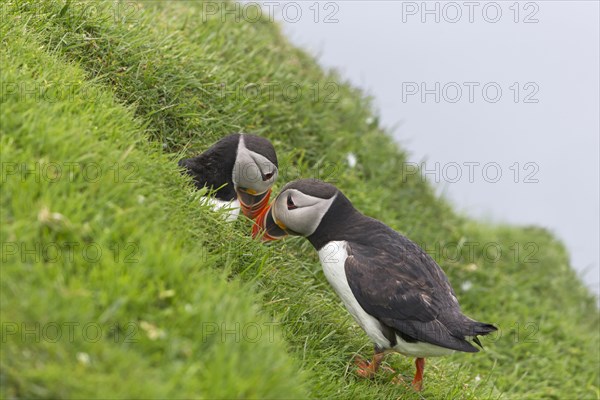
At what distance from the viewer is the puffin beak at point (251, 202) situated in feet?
19.3

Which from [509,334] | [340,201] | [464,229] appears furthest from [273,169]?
[464,229]

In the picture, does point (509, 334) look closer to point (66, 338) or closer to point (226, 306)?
point (226, 306)

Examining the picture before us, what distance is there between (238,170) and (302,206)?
582mm

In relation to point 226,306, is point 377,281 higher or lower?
higher

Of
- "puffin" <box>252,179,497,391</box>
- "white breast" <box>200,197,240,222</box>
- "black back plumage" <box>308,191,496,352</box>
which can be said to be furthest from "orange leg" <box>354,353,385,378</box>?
"white breast" <box>200,197,240,222</box>

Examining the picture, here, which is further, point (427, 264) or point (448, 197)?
point (448, 197)

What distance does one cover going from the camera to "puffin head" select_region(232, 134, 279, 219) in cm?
571

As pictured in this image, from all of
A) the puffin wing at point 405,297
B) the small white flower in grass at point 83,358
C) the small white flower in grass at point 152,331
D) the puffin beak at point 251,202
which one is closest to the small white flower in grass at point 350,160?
the puffin beak at point 251,202

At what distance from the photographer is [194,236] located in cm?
486

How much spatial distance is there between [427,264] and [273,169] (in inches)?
50.3

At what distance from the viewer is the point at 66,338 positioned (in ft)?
11.3

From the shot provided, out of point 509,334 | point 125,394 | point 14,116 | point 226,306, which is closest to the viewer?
point 125,394

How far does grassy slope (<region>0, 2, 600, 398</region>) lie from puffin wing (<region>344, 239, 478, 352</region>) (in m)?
0.40

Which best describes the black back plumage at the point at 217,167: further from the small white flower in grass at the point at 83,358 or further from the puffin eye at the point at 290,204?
the small white flower in grass at the point at 83,358
